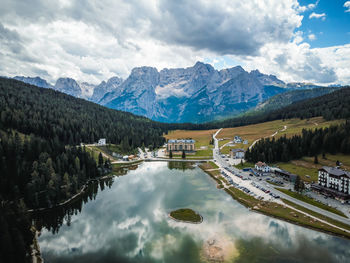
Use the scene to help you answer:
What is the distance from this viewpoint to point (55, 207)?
68.1 meters

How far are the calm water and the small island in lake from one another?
5.99ft

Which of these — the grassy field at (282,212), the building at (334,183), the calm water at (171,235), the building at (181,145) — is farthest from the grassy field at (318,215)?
the building at (181,145)

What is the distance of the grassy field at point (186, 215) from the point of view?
191 feet

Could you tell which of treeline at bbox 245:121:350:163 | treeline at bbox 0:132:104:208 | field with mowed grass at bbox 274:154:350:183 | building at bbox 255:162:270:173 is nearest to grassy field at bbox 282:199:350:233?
field with mowed grass at bbox 274:154:350:183

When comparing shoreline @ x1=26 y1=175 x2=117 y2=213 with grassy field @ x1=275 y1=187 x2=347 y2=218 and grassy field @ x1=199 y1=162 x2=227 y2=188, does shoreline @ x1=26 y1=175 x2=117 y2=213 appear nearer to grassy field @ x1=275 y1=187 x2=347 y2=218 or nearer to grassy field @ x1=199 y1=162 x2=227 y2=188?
grassy field @ x1=199 y1=162 x2=227 y2=188

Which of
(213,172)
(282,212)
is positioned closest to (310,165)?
(213,172)

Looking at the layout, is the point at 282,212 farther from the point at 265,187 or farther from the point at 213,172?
the point at 213,172

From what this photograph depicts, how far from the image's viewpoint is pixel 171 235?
2013 inches

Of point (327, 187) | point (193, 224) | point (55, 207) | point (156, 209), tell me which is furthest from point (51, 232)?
point (327, 187)

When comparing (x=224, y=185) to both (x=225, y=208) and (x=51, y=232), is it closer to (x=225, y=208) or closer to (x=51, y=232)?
(x=225, y=208)

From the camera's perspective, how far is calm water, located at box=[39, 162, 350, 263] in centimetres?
4347

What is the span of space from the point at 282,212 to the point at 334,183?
24.3 m

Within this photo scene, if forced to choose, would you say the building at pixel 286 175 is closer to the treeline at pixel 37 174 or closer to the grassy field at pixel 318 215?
the grassy field at pixel 318 215

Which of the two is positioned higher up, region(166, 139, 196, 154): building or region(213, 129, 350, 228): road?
region(166, 139, 196, 154): building
